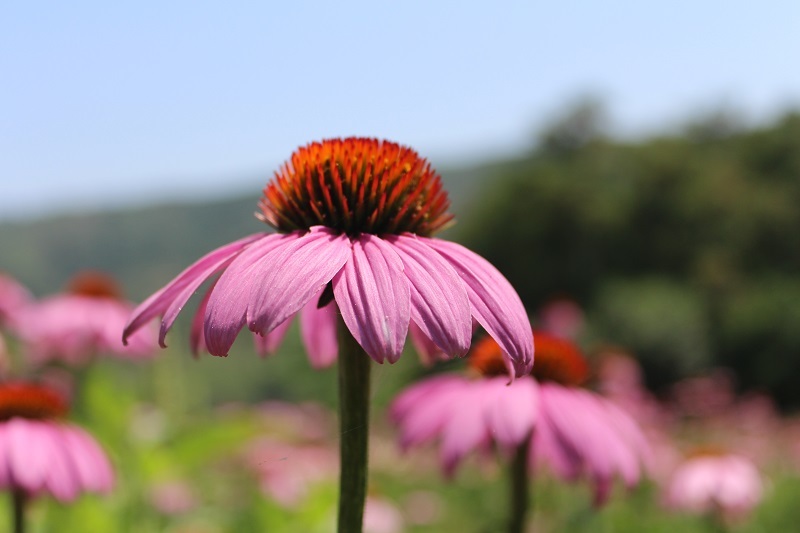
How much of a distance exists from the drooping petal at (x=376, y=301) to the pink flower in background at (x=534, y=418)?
0.45 meters

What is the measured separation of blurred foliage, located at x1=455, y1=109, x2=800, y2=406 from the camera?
2117 centimetres

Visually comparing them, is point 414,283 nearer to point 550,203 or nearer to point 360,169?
point 360,169

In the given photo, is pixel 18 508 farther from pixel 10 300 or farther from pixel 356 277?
pixel 10 300

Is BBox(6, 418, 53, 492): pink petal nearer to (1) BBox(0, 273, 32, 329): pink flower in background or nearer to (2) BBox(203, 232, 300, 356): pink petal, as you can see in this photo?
(2) BBox(203, 232, 300, 356): pink petal

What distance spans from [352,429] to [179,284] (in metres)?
0.19

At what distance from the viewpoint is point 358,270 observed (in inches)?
24.9

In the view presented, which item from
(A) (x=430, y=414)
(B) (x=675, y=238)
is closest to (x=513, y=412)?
(A) (x=430, y=414)

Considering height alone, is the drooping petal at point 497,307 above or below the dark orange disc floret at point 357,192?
below

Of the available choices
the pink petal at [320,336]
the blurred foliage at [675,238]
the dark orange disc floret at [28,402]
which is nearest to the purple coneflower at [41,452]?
the dark orange disc floret at [28,402]

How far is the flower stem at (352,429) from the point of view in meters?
0.64

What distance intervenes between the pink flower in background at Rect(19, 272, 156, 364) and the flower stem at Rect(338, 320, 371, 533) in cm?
195

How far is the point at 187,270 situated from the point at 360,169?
7.6 inches

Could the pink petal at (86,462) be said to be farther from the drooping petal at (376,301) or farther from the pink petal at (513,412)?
the drooping petal at (376,301)

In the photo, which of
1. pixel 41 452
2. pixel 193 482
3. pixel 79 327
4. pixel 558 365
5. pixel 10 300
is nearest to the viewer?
pixel 41 452
